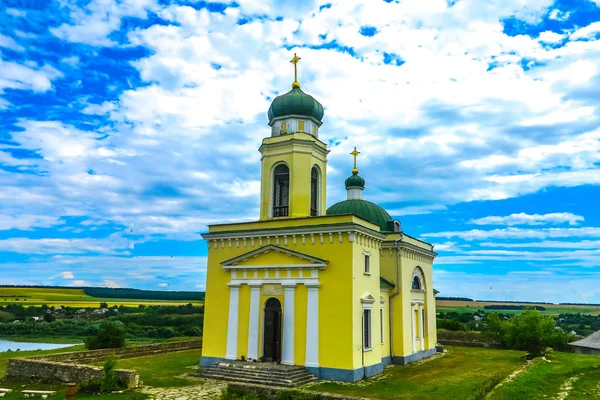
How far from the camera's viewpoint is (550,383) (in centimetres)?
1772

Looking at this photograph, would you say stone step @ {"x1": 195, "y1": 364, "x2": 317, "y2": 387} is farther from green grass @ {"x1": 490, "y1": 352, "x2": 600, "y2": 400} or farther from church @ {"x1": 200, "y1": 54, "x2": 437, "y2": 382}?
green grass @ {"x1": 490, "y1": 352, "x2": 600, "y2": 400}

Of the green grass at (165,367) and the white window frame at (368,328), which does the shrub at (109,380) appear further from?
the white window frame at (368,328)

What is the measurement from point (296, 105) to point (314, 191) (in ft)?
15.0

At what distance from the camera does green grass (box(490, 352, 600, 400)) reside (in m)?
15.3

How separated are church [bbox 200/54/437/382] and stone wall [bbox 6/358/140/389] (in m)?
5.33

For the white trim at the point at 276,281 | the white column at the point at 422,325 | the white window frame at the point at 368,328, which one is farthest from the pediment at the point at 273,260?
the white column at the point at 422,325

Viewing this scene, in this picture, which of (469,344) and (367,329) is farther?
(469,344)

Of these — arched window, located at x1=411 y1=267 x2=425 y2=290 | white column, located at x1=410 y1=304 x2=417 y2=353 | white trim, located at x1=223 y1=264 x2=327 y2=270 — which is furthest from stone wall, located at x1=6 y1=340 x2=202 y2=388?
arched window, located at x1=411 y1=267 x2=425 y2=290

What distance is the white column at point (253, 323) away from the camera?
67.1ft

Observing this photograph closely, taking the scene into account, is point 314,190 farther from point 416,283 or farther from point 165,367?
point 165,367

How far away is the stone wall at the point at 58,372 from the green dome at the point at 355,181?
17333 mm

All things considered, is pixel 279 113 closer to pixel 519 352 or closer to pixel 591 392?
pixel 591 392

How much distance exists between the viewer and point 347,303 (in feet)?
62.8

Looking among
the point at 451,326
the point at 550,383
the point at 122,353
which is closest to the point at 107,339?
the point at 122,353
